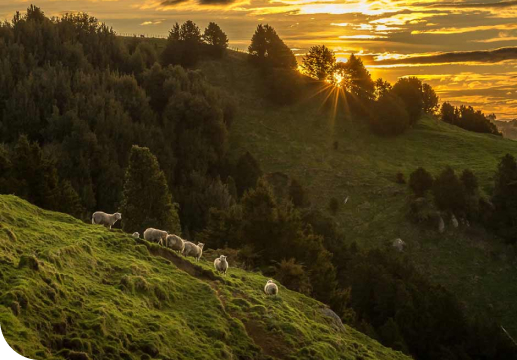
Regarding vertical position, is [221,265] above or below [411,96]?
above

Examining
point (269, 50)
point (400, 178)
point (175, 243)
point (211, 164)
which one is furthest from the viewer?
point (269, 50)

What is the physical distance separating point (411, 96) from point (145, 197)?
8515 centimetres

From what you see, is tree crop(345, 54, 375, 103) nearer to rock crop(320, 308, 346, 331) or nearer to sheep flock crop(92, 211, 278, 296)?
rock crop(320, 308, 346, 331)

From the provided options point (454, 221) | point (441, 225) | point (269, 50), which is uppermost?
point (269, 50)

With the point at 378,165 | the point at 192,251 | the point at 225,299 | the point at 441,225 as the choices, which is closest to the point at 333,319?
the point at 192,251

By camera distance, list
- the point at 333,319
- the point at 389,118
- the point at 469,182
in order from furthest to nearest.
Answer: the point at 389,118
the point at 469,182
the point at 333,319

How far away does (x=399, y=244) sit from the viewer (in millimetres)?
78062

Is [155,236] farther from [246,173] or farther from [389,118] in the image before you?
[389,118]

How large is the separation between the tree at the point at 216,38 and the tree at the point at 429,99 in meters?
53.7

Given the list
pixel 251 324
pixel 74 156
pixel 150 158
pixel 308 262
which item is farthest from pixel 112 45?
pixel 251 324

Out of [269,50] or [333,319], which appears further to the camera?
[269,50]

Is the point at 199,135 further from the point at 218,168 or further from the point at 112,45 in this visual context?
the point at 112,45

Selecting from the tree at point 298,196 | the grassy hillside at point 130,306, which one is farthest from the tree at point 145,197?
the tree at point 298,196

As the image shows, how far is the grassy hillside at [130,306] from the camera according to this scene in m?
16.0
